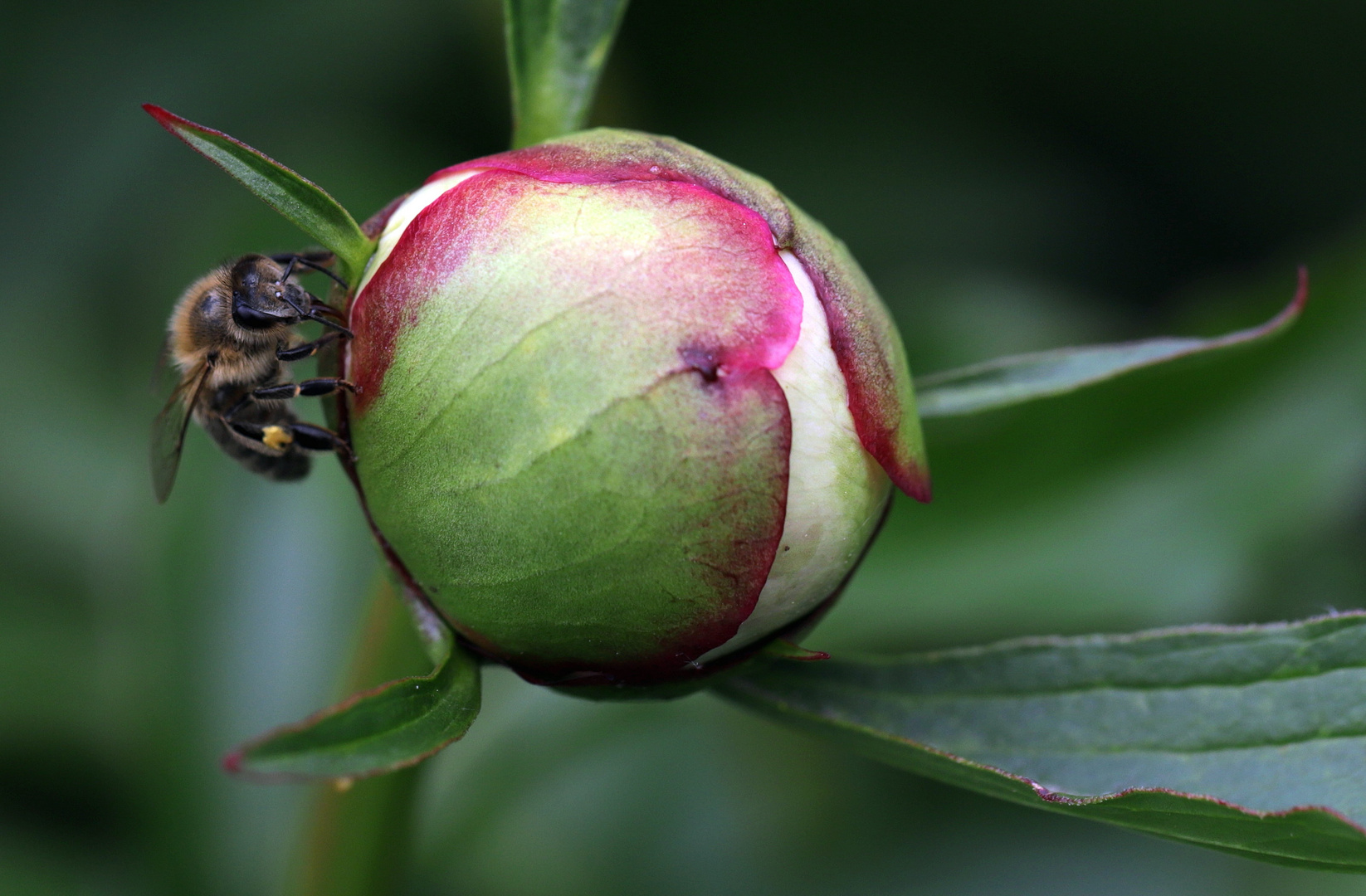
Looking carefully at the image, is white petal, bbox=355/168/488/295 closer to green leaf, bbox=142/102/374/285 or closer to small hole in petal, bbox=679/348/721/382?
green leaf, bbox=142/102/374/285

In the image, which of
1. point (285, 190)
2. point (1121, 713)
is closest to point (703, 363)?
point (285, 190)

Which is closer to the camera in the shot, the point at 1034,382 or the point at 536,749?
the point at 1034,382

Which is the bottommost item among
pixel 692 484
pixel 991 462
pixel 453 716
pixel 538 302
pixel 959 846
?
pixel 959 846

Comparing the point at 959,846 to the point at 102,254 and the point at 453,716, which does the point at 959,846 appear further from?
the point at 102,254

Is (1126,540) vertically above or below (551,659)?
below

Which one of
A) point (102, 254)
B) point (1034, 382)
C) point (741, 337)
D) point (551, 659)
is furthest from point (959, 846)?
point (102, 254)

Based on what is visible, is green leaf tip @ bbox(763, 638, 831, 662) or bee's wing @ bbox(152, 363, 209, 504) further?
bee's wing @ bbox(152, 363, 209, 504)

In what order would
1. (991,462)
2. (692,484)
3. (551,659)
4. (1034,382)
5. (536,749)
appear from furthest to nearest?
(536,749)
(991,462)
(1034,382)
(551,659)
(692,484)

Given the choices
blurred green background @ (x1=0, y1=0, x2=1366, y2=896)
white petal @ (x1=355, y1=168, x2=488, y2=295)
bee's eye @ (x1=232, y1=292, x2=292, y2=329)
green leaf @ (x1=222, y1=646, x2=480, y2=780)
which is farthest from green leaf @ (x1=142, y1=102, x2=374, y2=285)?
blurred green background @ (x1=0, y1=0, x2=1366, y2=896)
